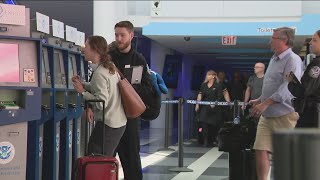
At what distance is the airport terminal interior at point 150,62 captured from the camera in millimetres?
4320

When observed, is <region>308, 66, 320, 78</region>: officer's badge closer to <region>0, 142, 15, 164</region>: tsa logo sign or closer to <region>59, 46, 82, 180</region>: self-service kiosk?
<region>59, 46, 82, 180</region>: self-service kiosk

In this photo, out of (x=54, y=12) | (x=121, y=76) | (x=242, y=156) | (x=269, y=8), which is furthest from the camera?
(x=54, y=12)

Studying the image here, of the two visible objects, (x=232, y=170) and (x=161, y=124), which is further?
(x=161, y=124)

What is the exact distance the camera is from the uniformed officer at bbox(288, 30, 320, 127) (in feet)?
15.8

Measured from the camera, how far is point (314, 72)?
4.85m

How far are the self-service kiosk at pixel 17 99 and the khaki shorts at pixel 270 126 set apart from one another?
2.10 meters

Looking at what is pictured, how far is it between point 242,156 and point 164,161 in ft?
9.51

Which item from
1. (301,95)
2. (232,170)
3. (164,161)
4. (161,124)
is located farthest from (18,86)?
(161,124)

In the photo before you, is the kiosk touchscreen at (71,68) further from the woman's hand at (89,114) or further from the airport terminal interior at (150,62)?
the woman's hand at (89,114)

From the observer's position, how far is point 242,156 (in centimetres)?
596

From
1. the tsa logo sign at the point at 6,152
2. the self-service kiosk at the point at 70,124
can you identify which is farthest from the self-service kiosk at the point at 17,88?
the self-service kiosk at the point at 70,124

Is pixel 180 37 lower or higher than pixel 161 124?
higher

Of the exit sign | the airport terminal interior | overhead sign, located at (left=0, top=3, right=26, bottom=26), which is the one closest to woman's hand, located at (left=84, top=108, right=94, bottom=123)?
the airport terminal interior

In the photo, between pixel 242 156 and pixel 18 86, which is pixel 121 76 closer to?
pixel 18 86
